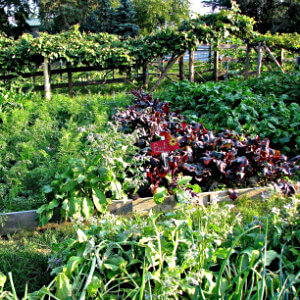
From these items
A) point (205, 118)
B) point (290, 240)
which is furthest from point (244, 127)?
point (290, 240)

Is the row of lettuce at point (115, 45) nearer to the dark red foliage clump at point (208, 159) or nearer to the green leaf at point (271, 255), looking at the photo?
the dark red foliage clump at point (208, 159)

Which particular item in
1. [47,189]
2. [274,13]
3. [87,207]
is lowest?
[87,207]

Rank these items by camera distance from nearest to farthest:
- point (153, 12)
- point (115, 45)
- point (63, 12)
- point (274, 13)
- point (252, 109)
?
point (252, 109)
point (115, 45)
point (274, 13)
point (153, 12)
point (63, 12)

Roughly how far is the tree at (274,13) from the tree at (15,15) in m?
17.7

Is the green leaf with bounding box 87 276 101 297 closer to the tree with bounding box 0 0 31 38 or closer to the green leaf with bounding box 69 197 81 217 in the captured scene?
the green leaf with bounding box 69 197 81 217

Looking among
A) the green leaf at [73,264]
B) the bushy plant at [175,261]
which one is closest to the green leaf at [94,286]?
the bushy plant at [175,261]

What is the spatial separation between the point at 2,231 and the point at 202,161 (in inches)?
79.2

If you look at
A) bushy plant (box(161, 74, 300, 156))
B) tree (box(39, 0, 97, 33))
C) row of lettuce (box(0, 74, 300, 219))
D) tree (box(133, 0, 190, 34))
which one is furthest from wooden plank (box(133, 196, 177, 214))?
tree (box(39, 0, 97, 33))

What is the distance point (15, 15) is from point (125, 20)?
469 inches

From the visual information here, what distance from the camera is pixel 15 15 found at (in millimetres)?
27422

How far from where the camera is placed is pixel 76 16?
27.5 m

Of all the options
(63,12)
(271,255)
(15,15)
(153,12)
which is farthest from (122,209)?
(15,15)

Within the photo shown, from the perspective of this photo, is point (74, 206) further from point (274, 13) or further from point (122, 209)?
point (274, 13)

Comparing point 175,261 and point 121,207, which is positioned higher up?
point 175,261
